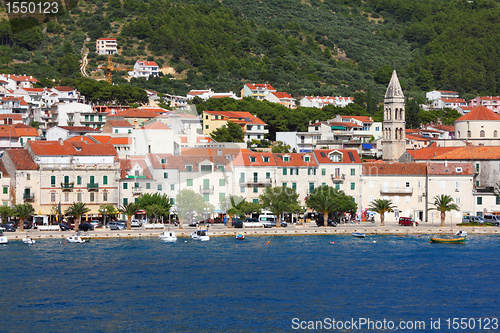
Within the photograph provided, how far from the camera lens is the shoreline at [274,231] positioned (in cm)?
6077

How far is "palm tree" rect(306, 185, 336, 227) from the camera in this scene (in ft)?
223

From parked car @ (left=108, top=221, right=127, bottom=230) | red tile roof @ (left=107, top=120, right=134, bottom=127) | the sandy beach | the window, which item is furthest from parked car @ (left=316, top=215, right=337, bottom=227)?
red tile roof @ (left=107, top=120, right=134, bottom=127)

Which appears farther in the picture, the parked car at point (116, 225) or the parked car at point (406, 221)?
the parked car at point (406, 221)

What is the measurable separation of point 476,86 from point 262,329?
155m

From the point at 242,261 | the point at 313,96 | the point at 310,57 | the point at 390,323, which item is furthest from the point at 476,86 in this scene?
the point at 390,323

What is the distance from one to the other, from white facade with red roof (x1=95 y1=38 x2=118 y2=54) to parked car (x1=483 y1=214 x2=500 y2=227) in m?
109

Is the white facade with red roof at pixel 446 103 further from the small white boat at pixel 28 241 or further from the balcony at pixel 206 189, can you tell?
the small white boat at pixel 28 241

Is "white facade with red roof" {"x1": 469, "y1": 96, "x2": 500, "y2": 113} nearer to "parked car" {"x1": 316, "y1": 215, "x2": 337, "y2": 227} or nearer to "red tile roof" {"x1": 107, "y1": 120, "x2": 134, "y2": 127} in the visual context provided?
"red tile roof" {"x1": 107, "y1": 120, "x2": 134, "y2": 127}

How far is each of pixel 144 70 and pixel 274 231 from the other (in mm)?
94116

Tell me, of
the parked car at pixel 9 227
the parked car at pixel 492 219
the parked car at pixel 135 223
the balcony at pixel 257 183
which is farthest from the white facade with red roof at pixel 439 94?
the parked car at pixel 9 227

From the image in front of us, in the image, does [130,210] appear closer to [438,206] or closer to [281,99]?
[438,206]

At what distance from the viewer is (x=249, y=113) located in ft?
367

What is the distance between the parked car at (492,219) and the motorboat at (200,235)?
2748cm

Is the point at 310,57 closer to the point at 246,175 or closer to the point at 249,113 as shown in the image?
the point at 249,113
